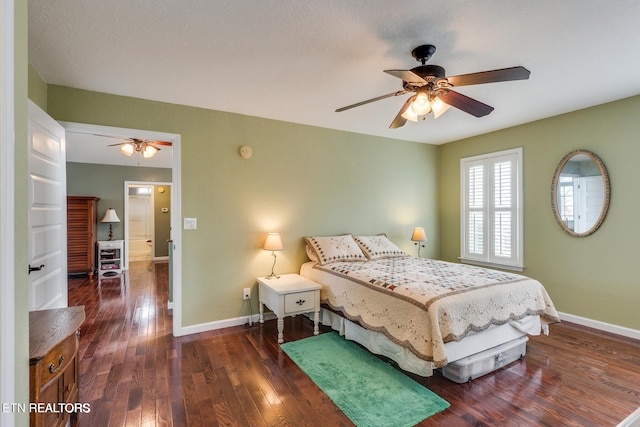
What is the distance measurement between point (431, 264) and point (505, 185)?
172cm

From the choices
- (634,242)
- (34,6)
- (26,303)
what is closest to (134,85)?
(34,6)

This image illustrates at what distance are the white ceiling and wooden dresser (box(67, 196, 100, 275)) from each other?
14.3 ft

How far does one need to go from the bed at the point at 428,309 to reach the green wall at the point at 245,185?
2.79ft

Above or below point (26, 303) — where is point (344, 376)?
below

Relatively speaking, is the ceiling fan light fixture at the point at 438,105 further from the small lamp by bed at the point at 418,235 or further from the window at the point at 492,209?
the small lamp by bed at the point at 418,235

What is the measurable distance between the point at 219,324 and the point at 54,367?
2.06 m

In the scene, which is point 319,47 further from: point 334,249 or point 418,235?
point 418,235

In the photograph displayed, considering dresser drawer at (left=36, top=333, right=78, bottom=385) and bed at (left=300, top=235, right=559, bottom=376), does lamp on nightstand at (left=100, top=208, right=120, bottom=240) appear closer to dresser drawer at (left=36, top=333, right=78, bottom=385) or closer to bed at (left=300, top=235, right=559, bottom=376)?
bed at (left=300, top=235, right=559, bottom=376)

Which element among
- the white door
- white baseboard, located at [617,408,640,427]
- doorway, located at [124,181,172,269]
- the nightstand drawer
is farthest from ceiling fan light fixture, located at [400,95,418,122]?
doorway, located at [124,181,172,269]

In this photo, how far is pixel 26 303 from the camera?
99cm

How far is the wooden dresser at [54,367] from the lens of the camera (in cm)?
122

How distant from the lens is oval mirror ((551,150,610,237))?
3.28 m

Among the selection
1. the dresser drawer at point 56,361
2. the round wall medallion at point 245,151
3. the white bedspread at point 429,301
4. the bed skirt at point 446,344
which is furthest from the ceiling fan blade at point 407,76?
the dresser drawer at point 56,361

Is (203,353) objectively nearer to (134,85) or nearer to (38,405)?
(38,405)
